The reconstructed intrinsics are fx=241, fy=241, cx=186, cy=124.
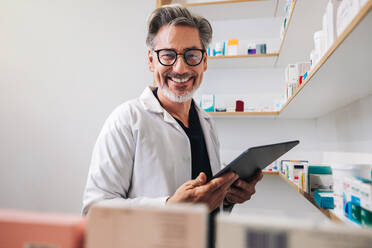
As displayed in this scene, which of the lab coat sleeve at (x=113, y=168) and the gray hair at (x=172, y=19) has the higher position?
the gray hair at (x=172, y=19)

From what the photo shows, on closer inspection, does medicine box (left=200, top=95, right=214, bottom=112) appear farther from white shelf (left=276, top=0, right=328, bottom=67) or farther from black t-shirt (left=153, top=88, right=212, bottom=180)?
black t-shirt (left=153, top=88, right=212, bottom=180)

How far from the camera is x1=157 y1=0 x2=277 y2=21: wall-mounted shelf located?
2.39 m

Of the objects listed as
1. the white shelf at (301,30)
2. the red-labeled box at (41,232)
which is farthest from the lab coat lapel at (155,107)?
the white shelf at (301,30)

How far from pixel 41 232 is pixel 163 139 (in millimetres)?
927

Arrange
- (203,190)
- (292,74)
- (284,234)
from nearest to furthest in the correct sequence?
1. (284,234)
2. (203,190)
3. (292,74)

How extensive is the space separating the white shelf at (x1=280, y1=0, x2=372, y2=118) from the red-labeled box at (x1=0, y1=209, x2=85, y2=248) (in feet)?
2.37

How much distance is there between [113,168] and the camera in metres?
1.08

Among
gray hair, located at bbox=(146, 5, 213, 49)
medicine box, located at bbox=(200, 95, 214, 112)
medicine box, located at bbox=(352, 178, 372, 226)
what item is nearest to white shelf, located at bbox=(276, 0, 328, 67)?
gray hair, located at bbox=(146, 5, 213, 49)

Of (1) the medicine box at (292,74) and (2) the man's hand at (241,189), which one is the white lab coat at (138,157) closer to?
(2) the man's hand at (241,189)

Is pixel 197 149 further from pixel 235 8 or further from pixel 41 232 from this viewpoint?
pixel 235 8

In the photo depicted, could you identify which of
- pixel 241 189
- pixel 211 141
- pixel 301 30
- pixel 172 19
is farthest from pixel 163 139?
pixel 301 30

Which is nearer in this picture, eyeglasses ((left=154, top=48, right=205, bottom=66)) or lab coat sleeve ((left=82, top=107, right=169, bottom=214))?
lab coat sleeve ((left=82, top=107, right=169, bottom=214))

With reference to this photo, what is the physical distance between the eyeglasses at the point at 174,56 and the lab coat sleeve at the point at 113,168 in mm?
355

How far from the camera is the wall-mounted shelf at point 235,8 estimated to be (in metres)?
2.39
